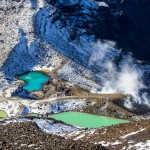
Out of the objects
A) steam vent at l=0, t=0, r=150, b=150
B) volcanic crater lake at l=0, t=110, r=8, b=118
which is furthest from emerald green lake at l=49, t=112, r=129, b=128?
volcanic crater lake at l=0, t=110, r=8, b=118

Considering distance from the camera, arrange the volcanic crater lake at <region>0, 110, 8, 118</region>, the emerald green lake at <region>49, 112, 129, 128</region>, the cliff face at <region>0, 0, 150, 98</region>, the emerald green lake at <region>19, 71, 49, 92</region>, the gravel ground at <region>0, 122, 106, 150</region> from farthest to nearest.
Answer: the cliff face at <region>0, 0, 150, 98</region> < the emerald green lake at <region>19, 71, 49, 92</region> < the volcanic crater lake at <region>0, 110, 8, 118</region> < the emerald green lake at <region>49, 112, 129, 128</region> < the gravel ground at <region>0, 122, 106, 150</region>

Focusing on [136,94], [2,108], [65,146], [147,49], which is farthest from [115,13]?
[65,146]

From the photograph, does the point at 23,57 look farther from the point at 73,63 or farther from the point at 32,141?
the point at 32,141

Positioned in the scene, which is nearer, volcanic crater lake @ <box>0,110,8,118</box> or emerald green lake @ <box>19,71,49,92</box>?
volcanic crater lake @ <box>0,110,8,118</box>

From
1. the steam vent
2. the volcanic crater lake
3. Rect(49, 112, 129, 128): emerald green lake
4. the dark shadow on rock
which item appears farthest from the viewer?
the dark shadow on rock

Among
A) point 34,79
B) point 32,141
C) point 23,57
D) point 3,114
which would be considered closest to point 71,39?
point 23,57

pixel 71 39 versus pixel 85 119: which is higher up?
pixel 85 119

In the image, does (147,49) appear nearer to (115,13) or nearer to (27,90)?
Answer: (115,13)

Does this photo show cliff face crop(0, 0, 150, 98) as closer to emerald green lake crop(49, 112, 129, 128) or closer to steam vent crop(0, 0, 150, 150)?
steam vent crop(0, 0, 150, 150)
